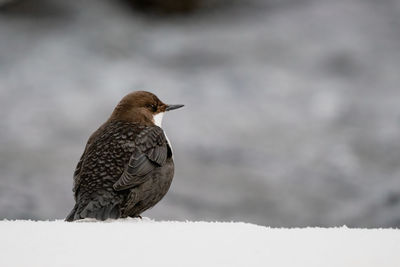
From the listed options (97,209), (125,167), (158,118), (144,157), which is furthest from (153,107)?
(97,209)

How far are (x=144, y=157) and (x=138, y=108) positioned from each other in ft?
2.13

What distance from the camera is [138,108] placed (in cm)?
525

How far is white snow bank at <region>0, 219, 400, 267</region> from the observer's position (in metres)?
2.95

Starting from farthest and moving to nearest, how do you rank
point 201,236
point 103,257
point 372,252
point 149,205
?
point 149,205 → point 201,236 → point 372,252 → point 103,257

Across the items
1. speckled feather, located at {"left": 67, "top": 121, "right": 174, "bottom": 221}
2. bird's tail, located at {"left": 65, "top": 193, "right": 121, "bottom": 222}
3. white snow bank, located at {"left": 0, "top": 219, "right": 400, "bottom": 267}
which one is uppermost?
speckled feather, located at {"left": 67, "top": 121, "right": 174, "bottom": 221}

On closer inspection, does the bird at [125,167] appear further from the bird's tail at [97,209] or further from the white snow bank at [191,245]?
the white snow bank at [191,245]

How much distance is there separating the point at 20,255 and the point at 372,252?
1.88m

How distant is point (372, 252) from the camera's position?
10.4 feet

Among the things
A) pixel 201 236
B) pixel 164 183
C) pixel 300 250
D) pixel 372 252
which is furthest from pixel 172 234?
pixel 164 183

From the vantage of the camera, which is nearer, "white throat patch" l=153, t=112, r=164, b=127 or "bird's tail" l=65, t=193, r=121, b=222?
"bird's tail" l=65, t=193, r=121, b=222

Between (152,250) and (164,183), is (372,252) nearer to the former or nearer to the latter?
(152,250)

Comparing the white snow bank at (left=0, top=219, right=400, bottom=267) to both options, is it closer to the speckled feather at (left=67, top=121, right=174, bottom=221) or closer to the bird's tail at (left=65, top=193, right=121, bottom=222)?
the bird's tail at (left=65, top=193, right=121, bottom=222)

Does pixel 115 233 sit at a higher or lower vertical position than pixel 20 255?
higher

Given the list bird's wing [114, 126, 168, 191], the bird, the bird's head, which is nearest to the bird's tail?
the bird
